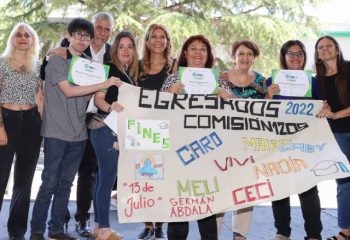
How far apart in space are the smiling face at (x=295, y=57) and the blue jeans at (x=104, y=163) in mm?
1715

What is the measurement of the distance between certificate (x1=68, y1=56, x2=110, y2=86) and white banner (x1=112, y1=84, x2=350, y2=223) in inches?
9.4

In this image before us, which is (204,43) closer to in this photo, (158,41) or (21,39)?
(158,41)

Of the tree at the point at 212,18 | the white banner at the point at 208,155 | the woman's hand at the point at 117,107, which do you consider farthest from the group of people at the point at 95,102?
the tree at the point at 212,18

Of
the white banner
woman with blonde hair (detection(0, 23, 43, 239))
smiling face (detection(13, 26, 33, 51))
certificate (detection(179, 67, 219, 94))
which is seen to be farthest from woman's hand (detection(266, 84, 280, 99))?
smiling face (detection(13, 26, 33, 51))

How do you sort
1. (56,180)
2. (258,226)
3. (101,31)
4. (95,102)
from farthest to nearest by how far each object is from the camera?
(258,226) → (101,31) → (56,180) → (95,102)

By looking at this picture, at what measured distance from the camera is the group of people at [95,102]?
3.91 m

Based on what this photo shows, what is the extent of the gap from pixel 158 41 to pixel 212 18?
9.87 m

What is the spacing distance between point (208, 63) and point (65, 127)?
131 cm

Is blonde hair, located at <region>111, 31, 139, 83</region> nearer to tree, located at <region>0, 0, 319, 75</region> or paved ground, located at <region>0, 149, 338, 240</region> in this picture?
paved ground, located at <region>0, 149, 338, 240</region>

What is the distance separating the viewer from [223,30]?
45.8 feet

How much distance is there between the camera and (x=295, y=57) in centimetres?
429

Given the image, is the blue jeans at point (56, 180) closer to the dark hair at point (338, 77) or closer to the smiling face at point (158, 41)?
the smiling face at point (158, 41)

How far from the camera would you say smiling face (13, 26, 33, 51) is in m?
3.99

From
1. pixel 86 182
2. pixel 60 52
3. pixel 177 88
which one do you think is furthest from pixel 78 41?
pixel 86 182
